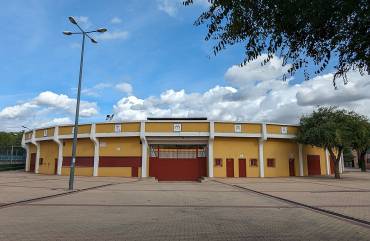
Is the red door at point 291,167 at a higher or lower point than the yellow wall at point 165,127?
lower

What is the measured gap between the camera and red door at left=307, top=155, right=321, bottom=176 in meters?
40.2

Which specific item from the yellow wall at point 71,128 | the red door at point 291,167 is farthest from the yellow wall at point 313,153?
the yellow wall at point 71,128

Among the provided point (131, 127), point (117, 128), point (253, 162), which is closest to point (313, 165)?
point (253, 162)

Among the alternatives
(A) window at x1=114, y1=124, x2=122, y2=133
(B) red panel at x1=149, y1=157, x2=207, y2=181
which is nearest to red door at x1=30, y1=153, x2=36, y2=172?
(A) window at x1=114, y1=124, x2=122, y2=133

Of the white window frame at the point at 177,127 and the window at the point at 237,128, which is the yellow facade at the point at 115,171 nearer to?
the white window frame at the point at 177,127

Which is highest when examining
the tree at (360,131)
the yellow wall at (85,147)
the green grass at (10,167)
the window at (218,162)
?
the tree at (360,131)

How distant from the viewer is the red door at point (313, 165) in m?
40.2

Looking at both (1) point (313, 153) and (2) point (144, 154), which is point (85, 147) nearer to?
(2) point (144, 154)

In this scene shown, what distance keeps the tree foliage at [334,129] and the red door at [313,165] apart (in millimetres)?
5678

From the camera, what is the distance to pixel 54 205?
44.8ft

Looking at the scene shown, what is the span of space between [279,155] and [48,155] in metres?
Answer: 25.8

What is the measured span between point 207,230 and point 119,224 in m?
2.35

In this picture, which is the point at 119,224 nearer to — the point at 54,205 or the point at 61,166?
the point at 54,205

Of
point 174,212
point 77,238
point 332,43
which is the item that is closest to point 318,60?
point 332,43
